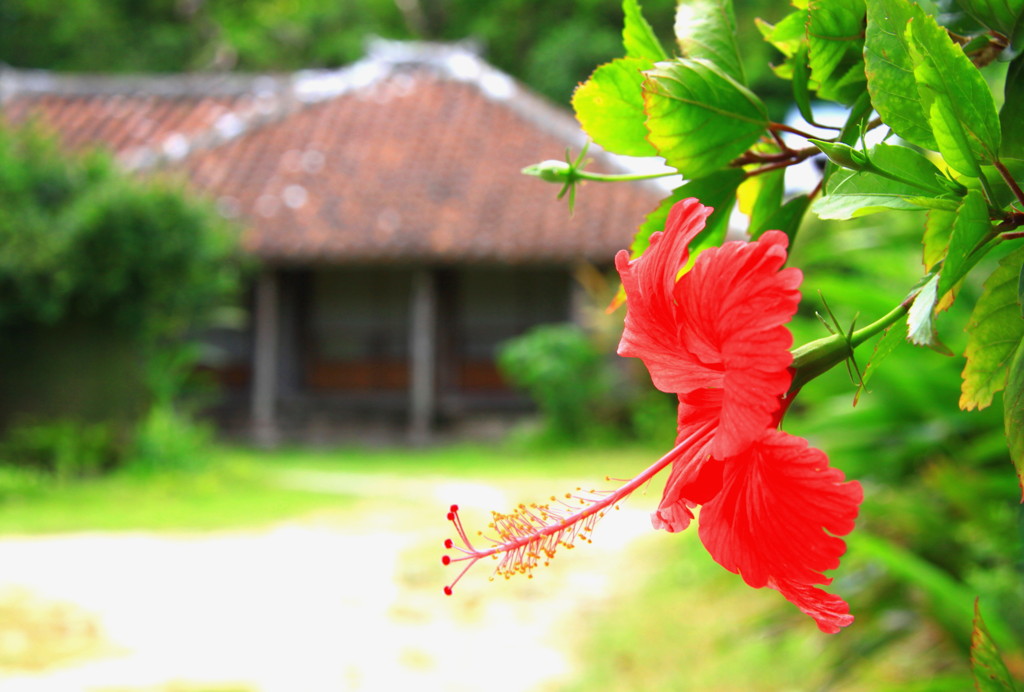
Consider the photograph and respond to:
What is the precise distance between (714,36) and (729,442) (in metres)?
0.24

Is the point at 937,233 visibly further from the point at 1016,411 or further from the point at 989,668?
the point at 989,668

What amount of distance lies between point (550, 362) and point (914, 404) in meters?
6.73

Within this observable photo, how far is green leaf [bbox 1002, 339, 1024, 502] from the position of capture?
376 mm

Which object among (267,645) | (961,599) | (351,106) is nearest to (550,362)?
(351,106)

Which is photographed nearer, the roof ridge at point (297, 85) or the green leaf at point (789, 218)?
the green leaf at point (789, 218)

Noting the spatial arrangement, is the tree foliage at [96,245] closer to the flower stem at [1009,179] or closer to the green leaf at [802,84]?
the green leaf at [802,84]

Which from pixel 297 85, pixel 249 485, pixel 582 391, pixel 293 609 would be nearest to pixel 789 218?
pixel 293 609

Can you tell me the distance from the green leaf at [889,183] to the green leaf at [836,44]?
86mm

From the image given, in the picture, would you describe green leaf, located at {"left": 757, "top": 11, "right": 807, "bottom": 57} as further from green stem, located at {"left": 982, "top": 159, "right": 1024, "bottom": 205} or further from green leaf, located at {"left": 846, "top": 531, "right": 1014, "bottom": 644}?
green leaf, located at {"left": 846, "top": 531, "right": 1014, "bottom": 644}

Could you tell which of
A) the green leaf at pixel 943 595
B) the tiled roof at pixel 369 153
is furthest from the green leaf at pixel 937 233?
the tiled roof at pixel 369 153

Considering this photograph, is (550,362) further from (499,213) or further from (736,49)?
(736,49)

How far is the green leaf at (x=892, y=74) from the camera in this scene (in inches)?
15.1

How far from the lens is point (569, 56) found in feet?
56.1

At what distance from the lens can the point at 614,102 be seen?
0.51 meters
